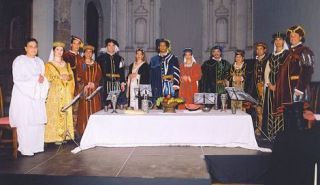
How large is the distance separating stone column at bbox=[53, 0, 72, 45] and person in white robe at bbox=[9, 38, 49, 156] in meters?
2.84

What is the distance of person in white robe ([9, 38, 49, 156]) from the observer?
17.0 feet

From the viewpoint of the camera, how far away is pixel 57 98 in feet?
19.6

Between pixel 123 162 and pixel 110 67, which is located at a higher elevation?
pixel 110 67

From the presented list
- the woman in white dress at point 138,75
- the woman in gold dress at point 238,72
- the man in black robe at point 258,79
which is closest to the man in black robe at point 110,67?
the woman in white dress at point 138,75

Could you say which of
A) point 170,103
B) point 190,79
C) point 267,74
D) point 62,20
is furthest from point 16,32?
point 267,74

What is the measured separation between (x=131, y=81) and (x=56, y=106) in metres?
1.93

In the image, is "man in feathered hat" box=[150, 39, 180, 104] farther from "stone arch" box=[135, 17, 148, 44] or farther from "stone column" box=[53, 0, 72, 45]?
"stone arch" box=[135, 17, 148, 44]

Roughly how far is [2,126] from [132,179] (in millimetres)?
2539

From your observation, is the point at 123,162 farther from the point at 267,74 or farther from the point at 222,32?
the point at 222,32

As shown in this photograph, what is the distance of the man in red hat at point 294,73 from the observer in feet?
18.4

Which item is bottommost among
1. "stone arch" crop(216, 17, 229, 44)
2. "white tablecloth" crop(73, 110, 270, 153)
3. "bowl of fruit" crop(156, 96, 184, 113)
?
"white tablecloth" crop(73, 110, 270, 153)

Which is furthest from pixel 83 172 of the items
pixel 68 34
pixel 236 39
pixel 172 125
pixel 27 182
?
pixel 236 39

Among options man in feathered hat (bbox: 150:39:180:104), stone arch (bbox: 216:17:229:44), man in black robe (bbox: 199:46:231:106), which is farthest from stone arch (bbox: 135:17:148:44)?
man in feathered hat (bbox: 150:39:180:104)

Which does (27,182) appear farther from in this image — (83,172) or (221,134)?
(221,134)
